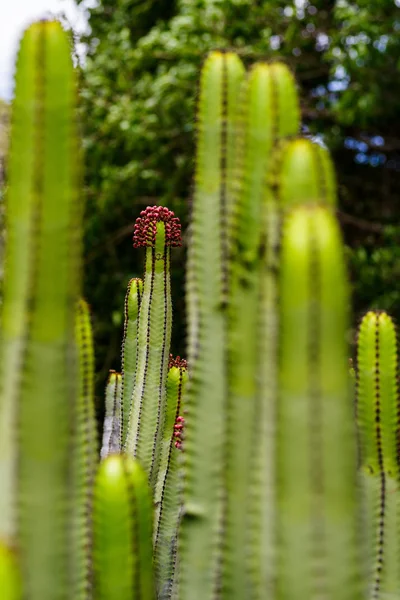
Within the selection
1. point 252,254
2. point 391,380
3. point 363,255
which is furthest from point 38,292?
point 363,255

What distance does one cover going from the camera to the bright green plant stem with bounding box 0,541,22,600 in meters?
1.24

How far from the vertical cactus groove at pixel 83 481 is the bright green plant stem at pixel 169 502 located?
2.67 ft

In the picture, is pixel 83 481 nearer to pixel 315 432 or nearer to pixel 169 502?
pixel 315 432

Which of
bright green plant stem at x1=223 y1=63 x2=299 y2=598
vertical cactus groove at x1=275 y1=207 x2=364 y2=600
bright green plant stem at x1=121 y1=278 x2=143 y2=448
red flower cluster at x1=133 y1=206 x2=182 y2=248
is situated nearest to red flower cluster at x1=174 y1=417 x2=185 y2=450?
bright green plant stem at x1=121 y1=278 x2=143 y2=448

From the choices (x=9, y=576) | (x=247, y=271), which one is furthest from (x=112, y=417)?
(x=9, y=576)

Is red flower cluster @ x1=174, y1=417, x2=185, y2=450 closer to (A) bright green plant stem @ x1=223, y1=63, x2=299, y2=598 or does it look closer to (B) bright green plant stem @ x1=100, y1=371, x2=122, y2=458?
(B) bright green plant stem @ x1=100, y1=371, x2=122, y2=458

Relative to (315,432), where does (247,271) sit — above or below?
above

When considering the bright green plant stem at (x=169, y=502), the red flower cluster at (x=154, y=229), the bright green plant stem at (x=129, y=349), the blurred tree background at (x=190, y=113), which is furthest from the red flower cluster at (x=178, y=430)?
the blurred tree background at (x=190, y=113)

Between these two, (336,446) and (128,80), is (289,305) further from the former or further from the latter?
(128,80)

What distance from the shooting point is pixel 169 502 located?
8.75 feet

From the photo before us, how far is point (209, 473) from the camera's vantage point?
65.0 inches

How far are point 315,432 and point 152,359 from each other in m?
1.60

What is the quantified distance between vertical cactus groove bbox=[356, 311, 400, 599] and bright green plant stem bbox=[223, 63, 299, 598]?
0.61 meters

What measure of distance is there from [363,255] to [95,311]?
3.15 m
